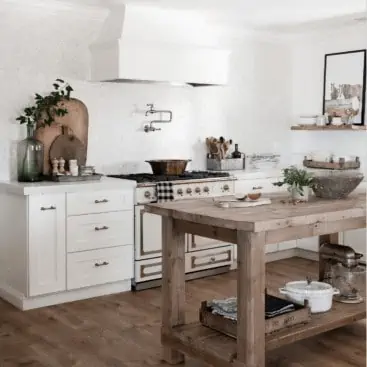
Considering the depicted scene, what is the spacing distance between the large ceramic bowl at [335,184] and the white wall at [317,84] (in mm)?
2567

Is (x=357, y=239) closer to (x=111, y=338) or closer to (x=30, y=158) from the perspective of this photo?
(x=111, y=338)

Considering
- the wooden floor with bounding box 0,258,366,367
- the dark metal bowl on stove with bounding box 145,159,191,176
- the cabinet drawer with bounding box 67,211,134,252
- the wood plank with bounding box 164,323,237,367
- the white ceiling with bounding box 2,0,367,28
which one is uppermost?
the white ceiling with bounding box 2,0,367,28

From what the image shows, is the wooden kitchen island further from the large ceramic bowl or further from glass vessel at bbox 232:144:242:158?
glass vessel at bbox 232:144:242:158

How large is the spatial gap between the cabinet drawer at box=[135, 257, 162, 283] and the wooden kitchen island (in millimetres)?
1499

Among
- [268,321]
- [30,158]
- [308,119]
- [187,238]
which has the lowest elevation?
[268,321]

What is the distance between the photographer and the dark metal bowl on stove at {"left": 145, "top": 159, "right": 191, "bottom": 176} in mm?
5441

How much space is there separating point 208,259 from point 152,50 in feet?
6.27

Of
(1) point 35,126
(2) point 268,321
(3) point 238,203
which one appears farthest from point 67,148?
(2) point 268,321

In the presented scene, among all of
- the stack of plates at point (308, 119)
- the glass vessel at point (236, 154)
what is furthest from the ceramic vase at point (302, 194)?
the stack of plates at point (308, 119)

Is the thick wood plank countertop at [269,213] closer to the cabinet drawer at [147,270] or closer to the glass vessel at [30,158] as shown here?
the cabinet drawer at [147,270]

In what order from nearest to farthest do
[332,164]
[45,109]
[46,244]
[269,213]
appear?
1. [269,213]
2. [332,164]
3. [46,244]
4. [45,109]

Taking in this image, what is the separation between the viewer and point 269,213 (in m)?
3.19

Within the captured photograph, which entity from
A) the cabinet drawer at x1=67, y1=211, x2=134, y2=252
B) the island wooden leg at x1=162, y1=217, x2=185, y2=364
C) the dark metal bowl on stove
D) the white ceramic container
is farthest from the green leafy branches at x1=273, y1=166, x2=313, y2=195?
the dark metal bowl on stove

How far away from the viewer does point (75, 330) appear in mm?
4059
